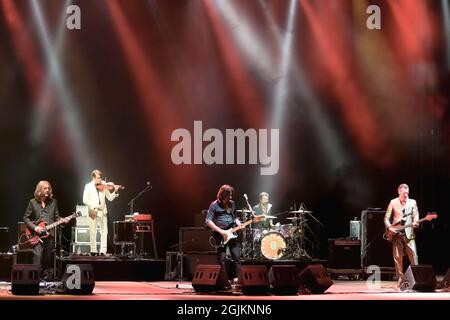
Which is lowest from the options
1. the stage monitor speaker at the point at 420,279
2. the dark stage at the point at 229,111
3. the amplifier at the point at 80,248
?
the stage monitor speaker at the point at 420,279

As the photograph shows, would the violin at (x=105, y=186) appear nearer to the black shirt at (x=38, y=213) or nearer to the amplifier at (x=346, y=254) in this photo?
the black shirt at (x=38, y=213)

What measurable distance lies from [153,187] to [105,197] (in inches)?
44.7

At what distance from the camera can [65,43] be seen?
17.9 metres

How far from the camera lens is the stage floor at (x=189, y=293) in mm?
10930

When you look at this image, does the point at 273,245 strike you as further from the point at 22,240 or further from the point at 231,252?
the point at 22,240

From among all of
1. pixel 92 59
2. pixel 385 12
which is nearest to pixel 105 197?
pixel 92 59

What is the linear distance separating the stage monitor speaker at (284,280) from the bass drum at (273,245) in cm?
451

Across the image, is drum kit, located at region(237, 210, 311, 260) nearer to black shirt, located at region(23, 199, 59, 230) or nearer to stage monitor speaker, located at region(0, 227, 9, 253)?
black shirt, located at region(23, 199, 59, 230)

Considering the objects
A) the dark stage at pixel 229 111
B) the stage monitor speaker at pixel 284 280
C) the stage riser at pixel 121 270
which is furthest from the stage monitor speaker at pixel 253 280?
the dark stage at pixel 229 111

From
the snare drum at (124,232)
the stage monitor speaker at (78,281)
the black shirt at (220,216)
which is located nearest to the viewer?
the stage monitor speaker at (78,281)

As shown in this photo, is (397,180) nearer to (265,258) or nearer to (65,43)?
(265,258)

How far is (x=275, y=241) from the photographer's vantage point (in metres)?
16.7

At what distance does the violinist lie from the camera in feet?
55.2
